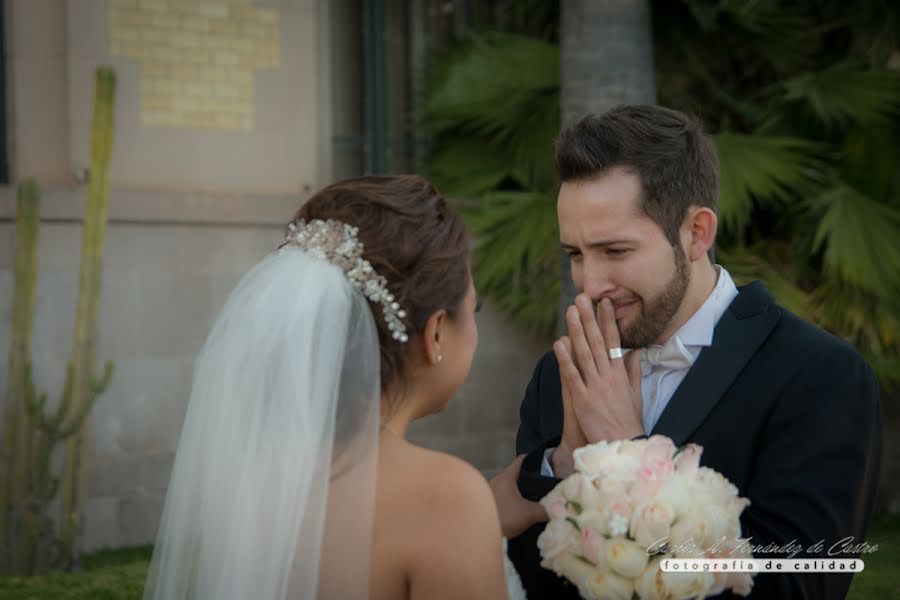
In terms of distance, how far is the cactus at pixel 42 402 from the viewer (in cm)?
573

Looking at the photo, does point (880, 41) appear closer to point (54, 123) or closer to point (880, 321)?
point (880, 321)

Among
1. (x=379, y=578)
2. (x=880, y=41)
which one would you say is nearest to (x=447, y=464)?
(x=379, y=578)

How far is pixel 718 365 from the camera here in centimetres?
278

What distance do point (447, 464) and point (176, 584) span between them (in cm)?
73

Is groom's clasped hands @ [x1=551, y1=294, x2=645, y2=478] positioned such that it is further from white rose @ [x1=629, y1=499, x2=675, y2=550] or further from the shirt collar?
white rose @ [x1=629, y1=499, x2=675, y2=550]

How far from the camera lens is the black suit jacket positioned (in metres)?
2.53

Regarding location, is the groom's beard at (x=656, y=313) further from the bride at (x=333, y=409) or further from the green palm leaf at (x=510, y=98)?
the green palm leaf at (x=510, y=98)

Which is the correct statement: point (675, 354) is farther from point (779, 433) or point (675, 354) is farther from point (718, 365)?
point (779, 433)

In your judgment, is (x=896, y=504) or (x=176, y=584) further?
(x=896, y=504)

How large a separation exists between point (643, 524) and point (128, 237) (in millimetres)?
5277

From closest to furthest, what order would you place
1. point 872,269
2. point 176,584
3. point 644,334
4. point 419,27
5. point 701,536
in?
point 701,536 < point 176,584 < point 644,334 < point 872,269 < point 419,27

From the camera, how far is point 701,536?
7.59 feet

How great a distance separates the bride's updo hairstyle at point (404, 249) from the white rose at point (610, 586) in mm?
587

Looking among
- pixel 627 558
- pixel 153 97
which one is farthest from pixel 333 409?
pixel 153 97
